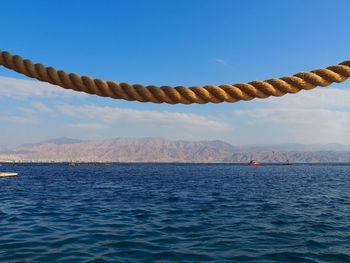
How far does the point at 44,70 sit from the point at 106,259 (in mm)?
6829

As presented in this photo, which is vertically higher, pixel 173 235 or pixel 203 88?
pixel 203 88

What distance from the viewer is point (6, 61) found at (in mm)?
3035

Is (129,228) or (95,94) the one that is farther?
(129,228)

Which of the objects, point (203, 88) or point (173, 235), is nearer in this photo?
point (203, 88)

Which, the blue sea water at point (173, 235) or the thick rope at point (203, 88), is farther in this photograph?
the blue sea water at point (173, 235)

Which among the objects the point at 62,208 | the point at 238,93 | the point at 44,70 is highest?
the point at 44,70

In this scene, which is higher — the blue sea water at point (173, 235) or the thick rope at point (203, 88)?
the thick rope at point (203, 88)

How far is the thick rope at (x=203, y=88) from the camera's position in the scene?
2.80 m

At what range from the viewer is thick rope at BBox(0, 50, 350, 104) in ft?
9.18

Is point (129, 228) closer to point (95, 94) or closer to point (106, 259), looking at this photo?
point (106, 259)

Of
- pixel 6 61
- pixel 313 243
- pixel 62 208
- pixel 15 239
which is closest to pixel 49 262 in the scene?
pixel 15 239

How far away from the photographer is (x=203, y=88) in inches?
113

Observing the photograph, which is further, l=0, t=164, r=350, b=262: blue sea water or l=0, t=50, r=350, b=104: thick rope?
l=0, t=164, r=350, b=262: blue sea water

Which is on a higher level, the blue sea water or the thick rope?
the thick rope
